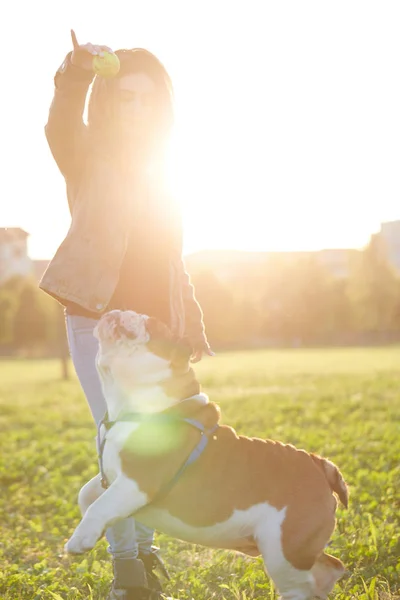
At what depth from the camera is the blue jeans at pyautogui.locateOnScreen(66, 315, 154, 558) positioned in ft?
12.6

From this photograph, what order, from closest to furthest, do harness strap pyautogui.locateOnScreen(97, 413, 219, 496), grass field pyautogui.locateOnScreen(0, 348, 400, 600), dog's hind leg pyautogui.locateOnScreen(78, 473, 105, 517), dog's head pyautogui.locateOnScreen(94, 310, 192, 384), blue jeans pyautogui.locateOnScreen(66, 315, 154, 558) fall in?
harness strap pyautogui.locateOnScreen(97, 413, 219, 496) → dog's head pyautogui.locateOnScreen(94, 310, 192, 384) → dog's hind leg pyautogui.locateOnScreen(78, 473, 105, 517) → blue jeans pyautogui.locateOnScreen(66, 315, 154, 558) → grass field pyautogui.locateOnScreen(0, 348, 400, 600)

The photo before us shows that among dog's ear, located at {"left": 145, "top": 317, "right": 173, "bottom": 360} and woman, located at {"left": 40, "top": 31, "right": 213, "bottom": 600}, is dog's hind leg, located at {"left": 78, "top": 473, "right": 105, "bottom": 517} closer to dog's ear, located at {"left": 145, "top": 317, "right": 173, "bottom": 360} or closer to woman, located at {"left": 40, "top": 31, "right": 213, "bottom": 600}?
woman, located at {"left": 40, "top": 31, "right": 213, "bottom": 600}

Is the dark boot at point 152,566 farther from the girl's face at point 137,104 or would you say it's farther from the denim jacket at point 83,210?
the girl's face at point 137,104

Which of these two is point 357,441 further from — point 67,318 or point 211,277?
point 211,277

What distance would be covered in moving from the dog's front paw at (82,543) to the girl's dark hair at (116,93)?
1992mm

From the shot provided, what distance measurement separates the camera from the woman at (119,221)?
3.67 m

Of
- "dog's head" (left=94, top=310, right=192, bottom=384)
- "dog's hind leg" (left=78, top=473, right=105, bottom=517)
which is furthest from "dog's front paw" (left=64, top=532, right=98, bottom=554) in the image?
"dog's head" (left=94, top=310, right=192, bottom=384)

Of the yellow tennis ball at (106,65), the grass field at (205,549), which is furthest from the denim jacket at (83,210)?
the grass field at (205,549)

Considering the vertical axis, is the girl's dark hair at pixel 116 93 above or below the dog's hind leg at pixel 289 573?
above

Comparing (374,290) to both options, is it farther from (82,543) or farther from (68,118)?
(82,543)

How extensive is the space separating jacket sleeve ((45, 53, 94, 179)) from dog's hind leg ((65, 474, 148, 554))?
66.2 inches

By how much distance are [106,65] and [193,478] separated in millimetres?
1916

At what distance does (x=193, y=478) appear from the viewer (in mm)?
3193

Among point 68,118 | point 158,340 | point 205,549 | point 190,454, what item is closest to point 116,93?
point 68,118
